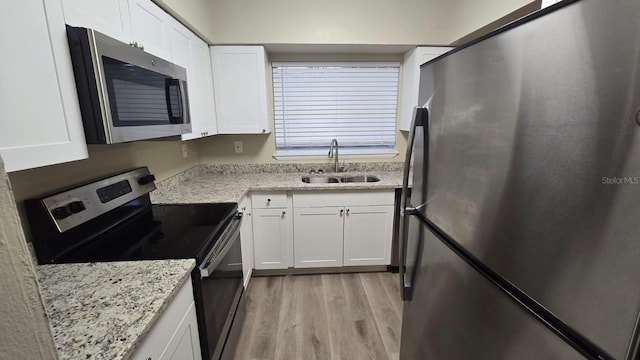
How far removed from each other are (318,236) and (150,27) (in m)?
1.90

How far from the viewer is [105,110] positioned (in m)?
0.94

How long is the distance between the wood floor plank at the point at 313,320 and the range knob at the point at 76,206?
1448 millimetres

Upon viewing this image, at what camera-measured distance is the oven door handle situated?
1190mm

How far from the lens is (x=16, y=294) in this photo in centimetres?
33

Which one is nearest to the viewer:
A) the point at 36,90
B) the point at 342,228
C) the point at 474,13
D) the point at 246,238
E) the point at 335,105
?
the point at 36,90

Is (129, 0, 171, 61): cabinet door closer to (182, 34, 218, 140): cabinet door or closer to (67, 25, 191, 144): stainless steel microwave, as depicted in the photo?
(67, 25, 191, 144): stainless steel microwave

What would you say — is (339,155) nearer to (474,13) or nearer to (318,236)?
(318,236)

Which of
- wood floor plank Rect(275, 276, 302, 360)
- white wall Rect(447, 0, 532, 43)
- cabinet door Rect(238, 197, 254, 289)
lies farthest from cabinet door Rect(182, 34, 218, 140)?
white wall Rect(447, 0, 532, 43)

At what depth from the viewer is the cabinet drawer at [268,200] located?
2393 mm

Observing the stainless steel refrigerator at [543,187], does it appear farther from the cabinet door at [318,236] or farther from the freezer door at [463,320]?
the cabinet door at [318,236]

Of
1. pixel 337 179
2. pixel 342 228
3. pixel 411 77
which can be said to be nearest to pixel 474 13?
pixel 411 77

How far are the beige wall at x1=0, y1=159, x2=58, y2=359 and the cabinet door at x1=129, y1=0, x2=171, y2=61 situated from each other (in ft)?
4.26

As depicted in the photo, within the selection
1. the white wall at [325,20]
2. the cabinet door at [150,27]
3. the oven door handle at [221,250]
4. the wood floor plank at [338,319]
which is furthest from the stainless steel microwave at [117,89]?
the wood floor plank at [338,319]

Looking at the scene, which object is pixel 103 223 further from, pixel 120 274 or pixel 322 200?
pixel 322 200
